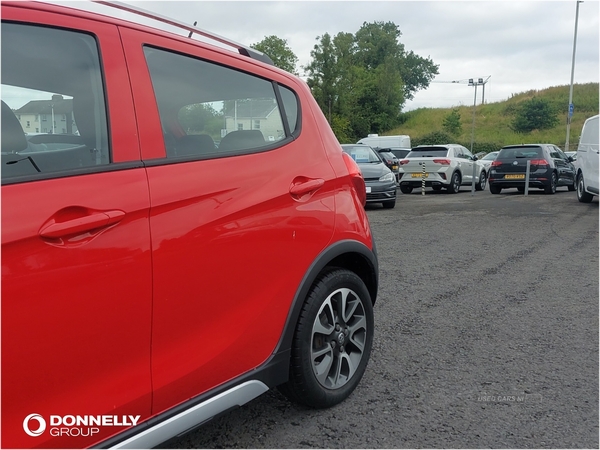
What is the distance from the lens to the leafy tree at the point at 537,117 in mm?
56750

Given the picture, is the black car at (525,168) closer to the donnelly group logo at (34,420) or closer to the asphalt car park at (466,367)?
the asphalt car park at (466,367)

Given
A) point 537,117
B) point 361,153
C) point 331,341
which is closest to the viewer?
point 331,341

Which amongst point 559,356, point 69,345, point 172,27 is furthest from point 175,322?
point 559,356

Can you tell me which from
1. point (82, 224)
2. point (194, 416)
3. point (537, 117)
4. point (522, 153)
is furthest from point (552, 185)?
point (537, 117)

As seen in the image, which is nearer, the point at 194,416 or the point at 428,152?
the point at 194,416

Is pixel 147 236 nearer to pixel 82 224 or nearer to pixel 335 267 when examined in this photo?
pixel 82 224

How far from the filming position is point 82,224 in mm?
1815

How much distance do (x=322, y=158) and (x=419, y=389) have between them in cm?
144

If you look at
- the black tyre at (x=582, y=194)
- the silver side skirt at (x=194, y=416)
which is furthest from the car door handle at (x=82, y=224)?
the black tyre at (x=582, y=194)

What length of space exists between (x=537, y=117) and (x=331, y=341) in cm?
5991

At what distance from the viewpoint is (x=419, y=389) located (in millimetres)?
3287

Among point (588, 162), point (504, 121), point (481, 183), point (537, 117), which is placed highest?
point (537, 117)

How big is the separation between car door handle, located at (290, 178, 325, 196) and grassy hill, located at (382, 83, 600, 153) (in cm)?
5118

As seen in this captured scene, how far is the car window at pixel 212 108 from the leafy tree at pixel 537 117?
59.8 metres
